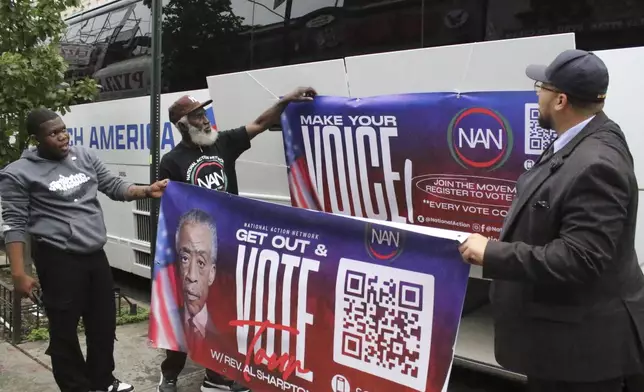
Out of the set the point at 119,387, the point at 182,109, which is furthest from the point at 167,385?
the point at 182,109

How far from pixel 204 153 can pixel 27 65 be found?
2.34 meters

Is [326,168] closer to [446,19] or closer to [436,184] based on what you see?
[436,184]

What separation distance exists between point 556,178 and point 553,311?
0.45 meters

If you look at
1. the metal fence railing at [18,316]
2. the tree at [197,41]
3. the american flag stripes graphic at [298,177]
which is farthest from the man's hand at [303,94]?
the metal fence railing at [18,316]

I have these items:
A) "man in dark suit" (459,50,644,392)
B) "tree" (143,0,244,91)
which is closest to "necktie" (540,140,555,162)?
"man in dark suit" (459,50,644,392)

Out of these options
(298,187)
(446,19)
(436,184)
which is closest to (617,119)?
(436,184)

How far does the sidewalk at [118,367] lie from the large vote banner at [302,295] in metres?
0.81

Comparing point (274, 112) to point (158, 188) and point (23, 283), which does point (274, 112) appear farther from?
point (23, 283)

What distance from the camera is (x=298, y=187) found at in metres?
4.03

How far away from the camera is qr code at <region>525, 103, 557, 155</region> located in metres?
3.04

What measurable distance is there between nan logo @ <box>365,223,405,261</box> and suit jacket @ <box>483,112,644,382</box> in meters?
0.56

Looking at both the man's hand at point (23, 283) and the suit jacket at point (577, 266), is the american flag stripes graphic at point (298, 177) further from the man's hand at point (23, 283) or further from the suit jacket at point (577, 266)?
the suit jacket at point (577, 266)

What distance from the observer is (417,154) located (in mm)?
3467

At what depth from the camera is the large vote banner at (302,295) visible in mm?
2461
